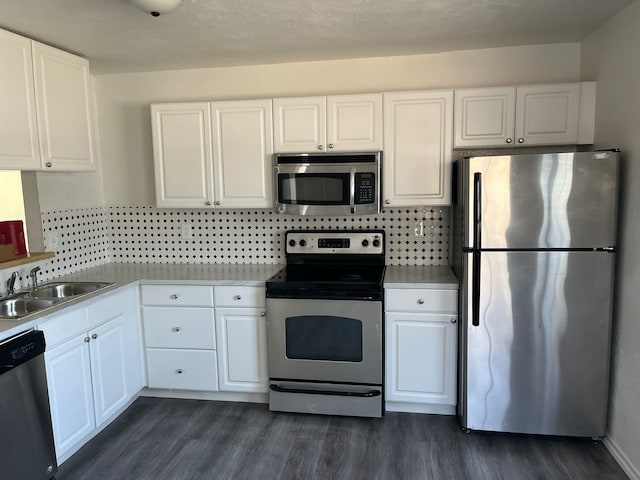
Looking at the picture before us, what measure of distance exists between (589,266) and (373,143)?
1.41 m

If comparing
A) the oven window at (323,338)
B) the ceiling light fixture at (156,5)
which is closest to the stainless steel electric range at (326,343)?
the oven window at (323,338)

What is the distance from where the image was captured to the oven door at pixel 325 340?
2787 millimetres

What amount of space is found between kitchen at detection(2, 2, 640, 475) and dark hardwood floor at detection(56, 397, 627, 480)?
1.39ft

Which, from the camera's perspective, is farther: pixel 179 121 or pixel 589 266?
pixel 179 121

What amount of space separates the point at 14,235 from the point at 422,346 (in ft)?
8.28

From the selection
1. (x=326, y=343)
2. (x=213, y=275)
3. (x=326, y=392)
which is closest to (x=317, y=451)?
(x=326, y=392)

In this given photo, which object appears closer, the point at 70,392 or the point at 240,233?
the point at 70,392

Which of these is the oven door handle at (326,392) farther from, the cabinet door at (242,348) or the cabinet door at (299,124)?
the cabinet door at (299,124)

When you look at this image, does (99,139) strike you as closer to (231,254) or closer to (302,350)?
(231,254)

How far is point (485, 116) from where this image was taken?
9.25ft

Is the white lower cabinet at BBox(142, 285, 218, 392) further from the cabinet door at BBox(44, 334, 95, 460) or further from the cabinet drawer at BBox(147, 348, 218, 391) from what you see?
the cabinet door at BBox(44, 334, 95, 460)

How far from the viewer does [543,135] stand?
2787 mm

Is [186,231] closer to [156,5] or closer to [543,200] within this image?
[156,5]

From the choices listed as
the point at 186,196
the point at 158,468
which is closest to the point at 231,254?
the point at 186,196
